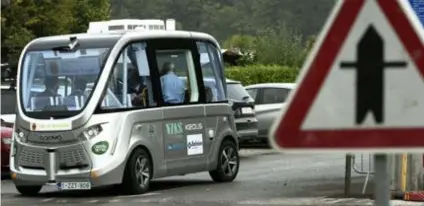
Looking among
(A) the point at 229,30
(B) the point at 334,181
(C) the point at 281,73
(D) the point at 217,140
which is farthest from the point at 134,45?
(A) the point at 229,30

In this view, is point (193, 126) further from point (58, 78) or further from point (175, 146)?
point (58, 78)

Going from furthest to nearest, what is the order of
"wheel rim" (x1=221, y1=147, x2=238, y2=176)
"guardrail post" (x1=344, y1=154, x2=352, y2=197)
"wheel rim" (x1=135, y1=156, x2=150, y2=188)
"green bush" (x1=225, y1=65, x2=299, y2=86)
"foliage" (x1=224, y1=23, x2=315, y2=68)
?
"foliage" (x1=224, y1=23, x2=315, y2=68)
"green bush" (x1=225, y1=65, x2=299, y2=86)
"wheel rim" (x1=221, y1=147, x2=238, y2=176)
"wheel rim" (x1=135, y1=156, x2=150, y2=188)
"guardrail post" (x1=344, y1=154, x2=352, y2=197)

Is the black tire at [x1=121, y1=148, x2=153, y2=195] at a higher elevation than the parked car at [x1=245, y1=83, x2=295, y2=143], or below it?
below

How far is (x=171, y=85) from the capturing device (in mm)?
14758

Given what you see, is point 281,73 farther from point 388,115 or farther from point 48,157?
point 388,115

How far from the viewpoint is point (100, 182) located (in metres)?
13.5

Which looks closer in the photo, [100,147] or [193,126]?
[100,147]

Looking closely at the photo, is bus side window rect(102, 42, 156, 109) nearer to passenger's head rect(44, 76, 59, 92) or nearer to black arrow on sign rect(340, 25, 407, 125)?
passenger's head rect(44, 76, 59, 92)

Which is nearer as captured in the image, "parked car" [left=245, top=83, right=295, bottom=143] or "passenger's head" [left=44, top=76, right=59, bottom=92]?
"passenger's head" [left=44, top=76, right=59, bottom=92]

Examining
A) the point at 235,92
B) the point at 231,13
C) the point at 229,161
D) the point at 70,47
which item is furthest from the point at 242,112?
the point at 231,13

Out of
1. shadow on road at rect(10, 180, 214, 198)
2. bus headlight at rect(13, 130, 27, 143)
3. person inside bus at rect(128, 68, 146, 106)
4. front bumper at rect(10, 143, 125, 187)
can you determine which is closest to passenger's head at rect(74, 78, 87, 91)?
person inside bus at rect(128, 68, 146, 106)

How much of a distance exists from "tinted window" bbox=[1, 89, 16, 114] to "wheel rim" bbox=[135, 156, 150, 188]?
17.5 ft

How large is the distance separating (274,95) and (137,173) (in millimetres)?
10148

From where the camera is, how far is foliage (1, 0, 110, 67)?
34562 millimetres
